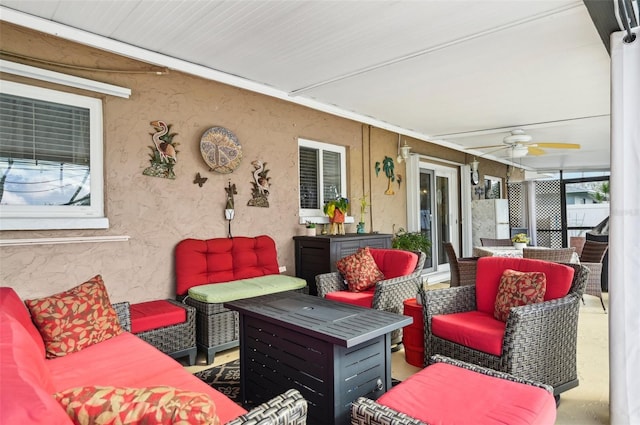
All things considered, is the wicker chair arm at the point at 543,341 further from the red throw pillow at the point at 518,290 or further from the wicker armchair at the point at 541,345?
the red throw pillow at the point at 518,290

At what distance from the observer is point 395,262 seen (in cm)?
377

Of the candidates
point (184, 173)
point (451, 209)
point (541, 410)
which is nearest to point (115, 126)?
point (184, 173)

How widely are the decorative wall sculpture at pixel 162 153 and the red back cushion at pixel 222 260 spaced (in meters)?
0.68

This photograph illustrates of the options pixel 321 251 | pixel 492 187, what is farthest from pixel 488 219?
pixel 321 251

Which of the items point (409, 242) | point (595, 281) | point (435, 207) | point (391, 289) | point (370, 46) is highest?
point (370, 46)

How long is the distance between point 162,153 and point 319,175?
217 cm

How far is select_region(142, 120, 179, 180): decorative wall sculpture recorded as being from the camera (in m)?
3.46

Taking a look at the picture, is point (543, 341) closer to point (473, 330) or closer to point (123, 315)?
point (473, 330)

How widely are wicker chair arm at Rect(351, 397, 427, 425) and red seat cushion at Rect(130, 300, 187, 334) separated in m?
1.94

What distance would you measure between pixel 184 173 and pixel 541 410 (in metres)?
3.31

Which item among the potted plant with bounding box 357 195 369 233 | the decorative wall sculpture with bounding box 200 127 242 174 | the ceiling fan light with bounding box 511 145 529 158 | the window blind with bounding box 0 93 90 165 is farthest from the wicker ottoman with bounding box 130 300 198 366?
the ceiling fan light with bounding box 511 145 529 158

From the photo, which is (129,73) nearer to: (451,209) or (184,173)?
(184,173)

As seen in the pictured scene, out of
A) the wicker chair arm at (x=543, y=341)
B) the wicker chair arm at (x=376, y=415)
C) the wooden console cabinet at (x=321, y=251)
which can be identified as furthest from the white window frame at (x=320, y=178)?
the wicker chair arm at (x=376, y=415)

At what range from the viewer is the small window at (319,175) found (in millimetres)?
4969
